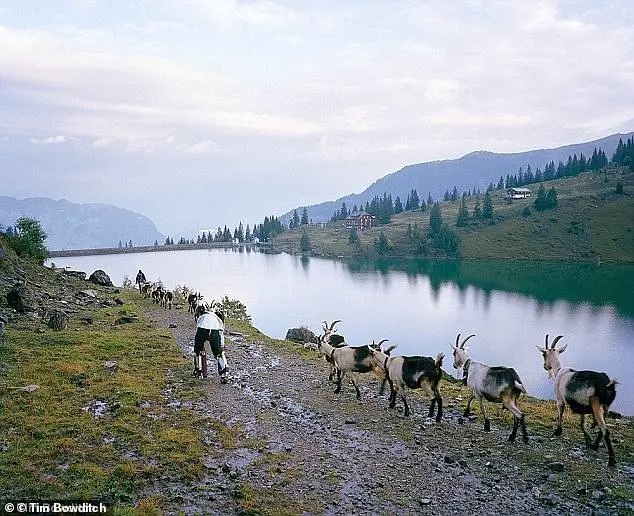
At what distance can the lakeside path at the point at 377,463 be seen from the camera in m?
8.34

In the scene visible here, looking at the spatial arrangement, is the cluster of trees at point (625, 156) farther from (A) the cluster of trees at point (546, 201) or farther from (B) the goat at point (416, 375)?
(B) the goat at point (416, 375)

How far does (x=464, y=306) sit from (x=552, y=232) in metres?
90.0

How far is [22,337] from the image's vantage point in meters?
18.5

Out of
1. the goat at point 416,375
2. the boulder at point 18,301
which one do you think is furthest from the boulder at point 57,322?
the goat at point 416,375

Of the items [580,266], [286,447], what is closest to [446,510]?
[286,447]

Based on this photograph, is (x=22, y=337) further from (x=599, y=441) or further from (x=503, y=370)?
(x=599, y=441)

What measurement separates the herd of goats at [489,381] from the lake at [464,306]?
49.5ft

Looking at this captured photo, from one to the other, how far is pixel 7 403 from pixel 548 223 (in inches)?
5869

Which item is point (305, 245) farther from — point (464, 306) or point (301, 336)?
point (301, 336)

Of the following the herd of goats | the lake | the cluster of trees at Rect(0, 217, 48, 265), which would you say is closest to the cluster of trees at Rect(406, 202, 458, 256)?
the lake

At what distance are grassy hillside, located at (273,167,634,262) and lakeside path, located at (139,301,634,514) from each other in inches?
4939

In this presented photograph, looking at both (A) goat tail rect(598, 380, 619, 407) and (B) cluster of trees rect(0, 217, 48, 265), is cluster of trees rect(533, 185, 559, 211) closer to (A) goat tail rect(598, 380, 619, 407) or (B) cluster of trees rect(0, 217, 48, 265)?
(B) cluster of trees rect(0, 217, 48, 265)
